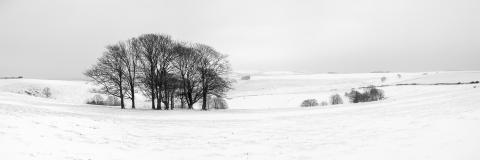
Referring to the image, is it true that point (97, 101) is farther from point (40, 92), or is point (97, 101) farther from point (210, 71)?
point (210, 71)

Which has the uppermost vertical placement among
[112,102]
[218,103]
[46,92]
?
[46,92]

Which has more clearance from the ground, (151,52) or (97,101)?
(151,52)

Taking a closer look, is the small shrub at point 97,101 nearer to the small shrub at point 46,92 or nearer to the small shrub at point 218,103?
the small shrub at point 46,92

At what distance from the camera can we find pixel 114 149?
15367mm

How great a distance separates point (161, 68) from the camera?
4150cm

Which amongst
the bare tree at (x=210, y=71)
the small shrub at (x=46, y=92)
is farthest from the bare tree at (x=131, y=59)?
the small shrub at (x=46, y=92)

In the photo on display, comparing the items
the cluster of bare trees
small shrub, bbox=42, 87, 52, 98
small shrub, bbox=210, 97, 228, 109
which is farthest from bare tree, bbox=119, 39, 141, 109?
small shrub, bbox=42, 87, 52, 98

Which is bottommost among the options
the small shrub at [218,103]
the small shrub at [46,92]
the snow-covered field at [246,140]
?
the snow-covered field at [246,140]

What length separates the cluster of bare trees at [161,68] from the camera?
40.8 metres

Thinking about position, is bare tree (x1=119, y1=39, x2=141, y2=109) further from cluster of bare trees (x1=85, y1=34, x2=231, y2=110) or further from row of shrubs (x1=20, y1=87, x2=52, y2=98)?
row of shrubs (x1=20, y1=87, x2=52, y2=98)

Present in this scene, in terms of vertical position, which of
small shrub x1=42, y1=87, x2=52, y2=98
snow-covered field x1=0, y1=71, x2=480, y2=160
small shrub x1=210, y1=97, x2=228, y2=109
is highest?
small shrub x1=42, y1=87, x2=52, y2=98

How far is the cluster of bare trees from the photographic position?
4075 cm

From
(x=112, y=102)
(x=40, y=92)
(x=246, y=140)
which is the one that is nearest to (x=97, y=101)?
(x=112, y=102)

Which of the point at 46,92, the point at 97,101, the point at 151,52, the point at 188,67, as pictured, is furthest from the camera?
the point at 46,92
